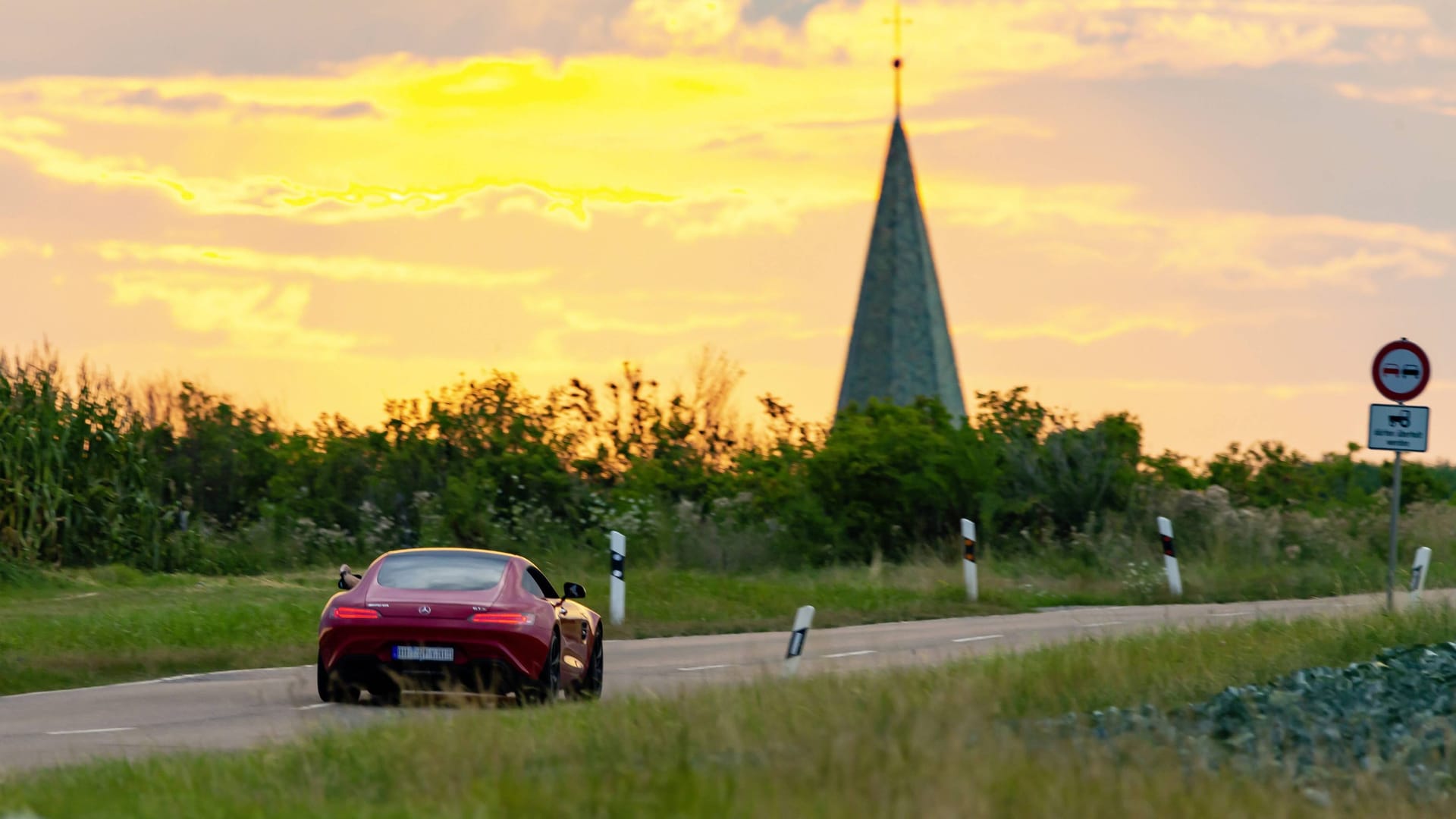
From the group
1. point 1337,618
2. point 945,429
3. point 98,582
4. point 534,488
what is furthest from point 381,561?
point 945,429

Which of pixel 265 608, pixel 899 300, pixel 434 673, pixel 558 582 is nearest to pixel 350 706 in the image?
pixel 434 673

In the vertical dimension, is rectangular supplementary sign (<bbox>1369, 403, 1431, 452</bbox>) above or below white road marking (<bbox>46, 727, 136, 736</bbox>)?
above

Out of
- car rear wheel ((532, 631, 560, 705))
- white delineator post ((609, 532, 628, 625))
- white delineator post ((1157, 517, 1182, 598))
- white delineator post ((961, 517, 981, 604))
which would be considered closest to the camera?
car rear wheel ((532, 631, 560, 705))

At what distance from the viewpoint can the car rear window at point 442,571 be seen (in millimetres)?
16453

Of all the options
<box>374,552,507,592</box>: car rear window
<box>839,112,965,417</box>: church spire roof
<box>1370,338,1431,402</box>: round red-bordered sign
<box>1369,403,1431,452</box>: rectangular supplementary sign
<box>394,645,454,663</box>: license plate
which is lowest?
<box>394,645,454,663</box>: license plate

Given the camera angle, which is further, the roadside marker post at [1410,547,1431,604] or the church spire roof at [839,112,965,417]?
the church spire roof at [839,112,965,417]

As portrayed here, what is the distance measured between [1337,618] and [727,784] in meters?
11.7

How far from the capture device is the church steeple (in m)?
77.4

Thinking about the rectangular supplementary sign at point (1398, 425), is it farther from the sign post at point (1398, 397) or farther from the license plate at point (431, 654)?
the license plate at point (431, 654)

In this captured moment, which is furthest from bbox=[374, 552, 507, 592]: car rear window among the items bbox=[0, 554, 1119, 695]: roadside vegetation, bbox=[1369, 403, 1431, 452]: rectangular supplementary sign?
bbox=[1369, 403, 1431, 452]: rectangular supplementary sign

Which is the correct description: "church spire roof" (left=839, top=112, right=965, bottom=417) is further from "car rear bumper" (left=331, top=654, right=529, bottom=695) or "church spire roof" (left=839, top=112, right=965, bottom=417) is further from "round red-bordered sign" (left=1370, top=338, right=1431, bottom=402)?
"car rear bumper" (left=331, top=654, right=529, bottom=695)

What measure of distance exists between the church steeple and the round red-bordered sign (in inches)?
2122

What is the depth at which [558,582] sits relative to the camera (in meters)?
30.1

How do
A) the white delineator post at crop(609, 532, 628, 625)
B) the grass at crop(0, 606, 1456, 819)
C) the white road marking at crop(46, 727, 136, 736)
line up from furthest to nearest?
the white delineator post at crop(609, 532, 628, 625), the white road marking at crop(46, 727, 136, 736), the grass at crop(0, 606, 1456, 819)
